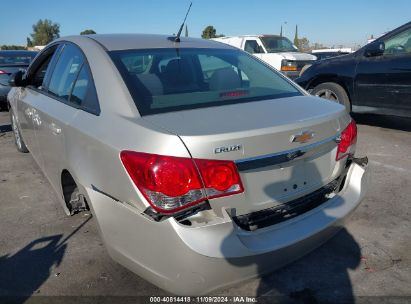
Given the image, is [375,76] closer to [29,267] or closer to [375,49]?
[375,49]

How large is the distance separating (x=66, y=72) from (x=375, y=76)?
16.1 feet

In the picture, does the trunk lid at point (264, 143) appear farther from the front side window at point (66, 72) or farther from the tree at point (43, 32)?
the tree at point (43, 32)

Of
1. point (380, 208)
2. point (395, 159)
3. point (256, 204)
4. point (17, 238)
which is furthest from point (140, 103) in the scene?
point (395, 159)

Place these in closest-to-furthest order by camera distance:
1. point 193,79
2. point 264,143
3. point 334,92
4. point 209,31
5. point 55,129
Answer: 1. point 264,143
2. point 193,79
3. point 55,129
4. point 334,92
5. point 209,31

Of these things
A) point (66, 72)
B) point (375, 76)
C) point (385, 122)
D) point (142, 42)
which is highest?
point (142, 42)

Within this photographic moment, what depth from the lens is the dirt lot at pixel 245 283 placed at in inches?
98.4

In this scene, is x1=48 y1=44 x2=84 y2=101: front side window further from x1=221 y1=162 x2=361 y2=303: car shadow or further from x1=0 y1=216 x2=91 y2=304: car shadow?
x1=221 y1=162 x2=361 y2=303: car shadow

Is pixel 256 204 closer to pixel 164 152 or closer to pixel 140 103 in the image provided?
pixel 164 152

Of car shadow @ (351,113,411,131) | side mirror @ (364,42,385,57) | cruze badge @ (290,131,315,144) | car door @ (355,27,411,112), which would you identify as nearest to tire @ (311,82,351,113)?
car door @ (355,27,411,112)

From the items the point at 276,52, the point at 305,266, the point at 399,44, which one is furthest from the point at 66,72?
the point at 276,52

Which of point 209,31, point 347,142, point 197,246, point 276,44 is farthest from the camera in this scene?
point 209,31

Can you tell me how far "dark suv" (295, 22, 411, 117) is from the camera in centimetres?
589

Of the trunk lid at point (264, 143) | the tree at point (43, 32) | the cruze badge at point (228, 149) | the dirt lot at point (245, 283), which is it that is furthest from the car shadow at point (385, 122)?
the tree at point (43, 32)

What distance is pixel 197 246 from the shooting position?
187 cm
